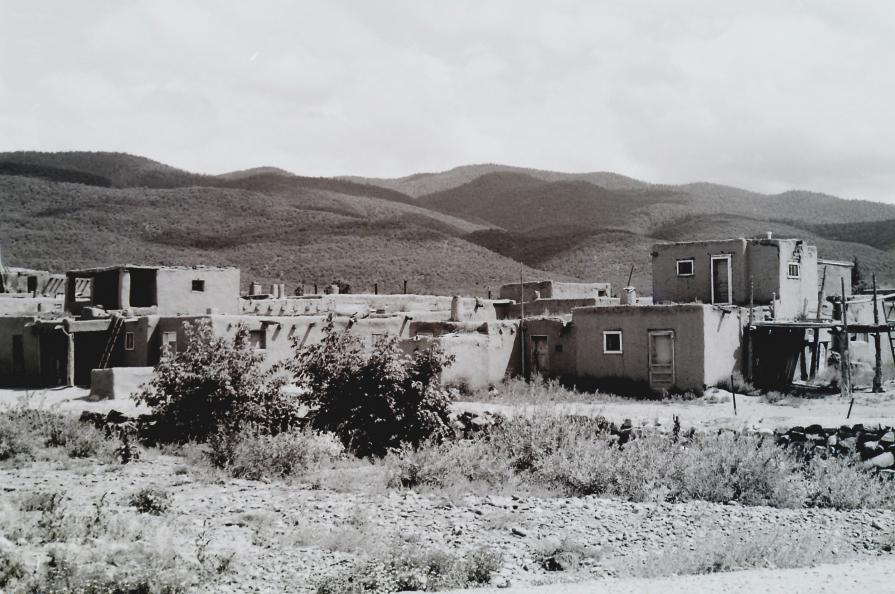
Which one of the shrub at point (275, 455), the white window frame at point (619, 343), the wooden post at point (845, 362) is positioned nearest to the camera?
the shrub at point (275, 455)

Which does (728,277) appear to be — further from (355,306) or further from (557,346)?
(355,306)

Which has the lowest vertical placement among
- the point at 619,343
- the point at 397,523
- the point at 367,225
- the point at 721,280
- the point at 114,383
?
the point at 397,523

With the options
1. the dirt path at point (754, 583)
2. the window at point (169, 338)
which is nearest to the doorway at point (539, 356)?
the window at point (169, 338)

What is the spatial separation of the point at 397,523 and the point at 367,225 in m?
68.0

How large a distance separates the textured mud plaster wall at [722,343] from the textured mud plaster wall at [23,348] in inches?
894

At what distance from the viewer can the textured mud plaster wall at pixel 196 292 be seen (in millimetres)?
28219

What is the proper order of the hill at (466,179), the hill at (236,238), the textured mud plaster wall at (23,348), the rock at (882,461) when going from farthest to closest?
the hill at (466,179) < the hill at (236,238) < the textured mud plaster wall at (23,348) < the rock at (882,461)

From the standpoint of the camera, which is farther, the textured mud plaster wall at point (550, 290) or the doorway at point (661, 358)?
the textured mud plaster wall at point (550, 290)

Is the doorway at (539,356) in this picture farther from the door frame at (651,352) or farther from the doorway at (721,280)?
the doorway at (721,280)

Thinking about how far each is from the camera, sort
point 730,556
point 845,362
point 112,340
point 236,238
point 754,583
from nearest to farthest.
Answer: point 754,583, point 730,556, point 845,362, point 112,340, point 236,238

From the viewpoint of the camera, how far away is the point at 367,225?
78188 millimetres

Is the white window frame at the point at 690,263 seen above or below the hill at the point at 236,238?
below

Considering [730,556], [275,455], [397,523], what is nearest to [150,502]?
[275,455]

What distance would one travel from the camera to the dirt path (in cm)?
808
